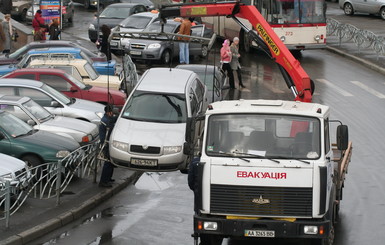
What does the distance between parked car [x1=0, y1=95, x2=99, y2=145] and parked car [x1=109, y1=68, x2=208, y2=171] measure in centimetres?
124

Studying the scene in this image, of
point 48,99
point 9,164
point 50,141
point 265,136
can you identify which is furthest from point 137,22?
point 265,136

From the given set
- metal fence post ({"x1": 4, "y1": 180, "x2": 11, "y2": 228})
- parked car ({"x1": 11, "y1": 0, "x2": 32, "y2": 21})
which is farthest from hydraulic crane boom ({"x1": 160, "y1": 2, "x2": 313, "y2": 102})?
parked car ({"x1": 11, "y1": 0, "x2": 32, "y2": 21})

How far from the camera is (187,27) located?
32.2 meters

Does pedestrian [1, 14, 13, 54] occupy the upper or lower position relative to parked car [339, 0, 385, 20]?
upper

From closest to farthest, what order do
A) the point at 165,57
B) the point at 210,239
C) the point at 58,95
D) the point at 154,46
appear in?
1. the point at 210,239
2. the point at 58,95
3. the point at 154,46
4. the point at 165,57

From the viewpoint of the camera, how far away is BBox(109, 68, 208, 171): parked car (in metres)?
17.9

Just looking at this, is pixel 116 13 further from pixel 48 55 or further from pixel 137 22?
pixel 48 55

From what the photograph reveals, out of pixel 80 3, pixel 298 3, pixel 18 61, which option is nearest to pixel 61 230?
pixel 18 61

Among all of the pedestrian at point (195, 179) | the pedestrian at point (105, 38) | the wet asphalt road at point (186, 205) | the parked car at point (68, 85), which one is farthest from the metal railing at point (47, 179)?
the pedestrian at point (105, 38)

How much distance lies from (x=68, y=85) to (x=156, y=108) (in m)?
5.26

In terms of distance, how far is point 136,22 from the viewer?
3628 centimetres

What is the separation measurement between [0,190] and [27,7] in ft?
115

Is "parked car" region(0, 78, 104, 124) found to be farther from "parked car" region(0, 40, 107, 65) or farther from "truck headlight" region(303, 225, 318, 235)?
"truck headlight" region(303, 225, 318, 235)

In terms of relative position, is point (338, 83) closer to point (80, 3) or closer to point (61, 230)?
point (61, 230)
